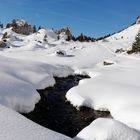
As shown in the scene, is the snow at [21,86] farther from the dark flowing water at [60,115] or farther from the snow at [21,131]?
the snow at [21,131]

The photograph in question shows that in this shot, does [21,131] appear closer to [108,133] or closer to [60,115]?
[108,133]

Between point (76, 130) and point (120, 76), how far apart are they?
55.9ft

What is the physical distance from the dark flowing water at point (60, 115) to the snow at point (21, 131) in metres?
7.33

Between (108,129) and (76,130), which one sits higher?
(108,129)

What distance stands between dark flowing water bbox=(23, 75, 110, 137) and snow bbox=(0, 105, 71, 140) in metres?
7.33

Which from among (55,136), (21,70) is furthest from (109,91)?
(55,136)

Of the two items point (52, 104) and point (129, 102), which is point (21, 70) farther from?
point (129, 102)

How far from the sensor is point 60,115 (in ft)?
89.0

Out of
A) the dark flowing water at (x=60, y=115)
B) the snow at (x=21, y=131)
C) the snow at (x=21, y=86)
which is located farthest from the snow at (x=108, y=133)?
the snow at (x=21, y=86)

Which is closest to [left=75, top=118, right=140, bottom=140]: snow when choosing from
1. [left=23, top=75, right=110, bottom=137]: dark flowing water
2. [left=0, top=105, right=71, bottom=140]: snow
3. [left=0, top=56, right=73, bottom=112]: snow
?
[left=0, top=105, right=71, bottom=140]: snow

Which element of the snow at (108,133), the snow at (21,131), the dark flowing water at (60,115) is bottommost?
the dark flowing water at (60,115)

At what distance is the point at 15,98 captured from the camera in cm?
2514

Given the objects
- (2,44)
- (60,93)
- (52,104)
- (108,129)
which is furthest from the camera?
(2,44)

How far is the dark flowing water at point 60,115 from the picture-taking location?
24281 mm
